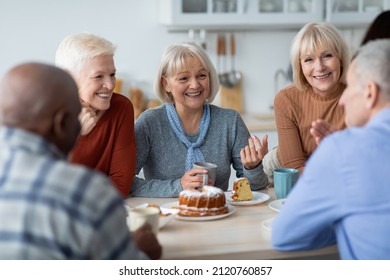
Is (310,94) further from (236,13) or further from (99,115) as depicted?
(236,13)

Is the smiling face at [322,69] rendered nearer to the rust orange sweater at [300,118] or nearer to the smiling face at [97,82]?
A: the rust orange sweater at [300,118]

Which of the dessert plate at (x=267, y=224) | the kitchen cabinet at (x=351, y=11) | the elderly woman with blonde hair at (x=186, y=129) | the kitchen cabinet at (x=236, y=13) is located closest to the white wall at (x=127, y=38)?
the kitchen cabinet at (x=236, y=13)

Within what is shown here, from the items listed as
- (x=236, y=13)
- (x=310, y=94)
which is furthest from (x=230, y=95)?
(x=310, y=94)

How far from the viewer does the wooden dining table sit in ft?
4.86

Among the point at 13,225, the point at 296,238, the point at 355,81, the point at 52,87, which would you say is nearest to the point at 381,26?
the point at 355,81

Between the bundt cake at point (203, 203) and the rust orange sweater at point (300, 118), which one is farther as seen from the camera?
the rust orange sweater at point (300, 118)

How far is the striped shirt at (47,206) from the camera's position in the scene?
1.02 metres

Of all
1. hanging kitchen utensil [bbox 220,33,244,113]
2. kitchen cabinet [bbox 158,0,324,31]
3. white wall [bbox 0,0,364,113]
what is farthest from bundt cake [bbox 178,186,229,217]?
hanging kitchen utensil [bbox 220,33,244,113]

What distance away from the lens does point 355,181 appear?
1.32 meters

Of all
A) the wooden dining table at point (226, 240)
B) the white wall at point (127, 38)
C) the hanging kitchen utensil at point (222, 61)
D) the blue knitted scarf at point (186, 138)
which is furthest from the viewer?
the hanging kitchen utensil at point (222, 61)

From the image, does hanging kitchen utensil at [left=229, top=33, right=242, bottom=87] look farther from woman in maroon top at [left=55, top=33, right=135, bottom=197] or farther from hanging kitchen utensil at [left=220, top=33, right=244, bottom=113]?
woman in maroon top at [left=55, top=33, right=135, bottom=197]

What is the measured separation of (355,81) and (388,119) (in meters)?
0.14

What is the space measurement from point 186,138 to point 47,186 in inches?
50.8

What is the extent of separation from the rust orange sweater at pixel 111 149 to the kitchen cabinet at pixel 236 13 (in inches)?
72.0
